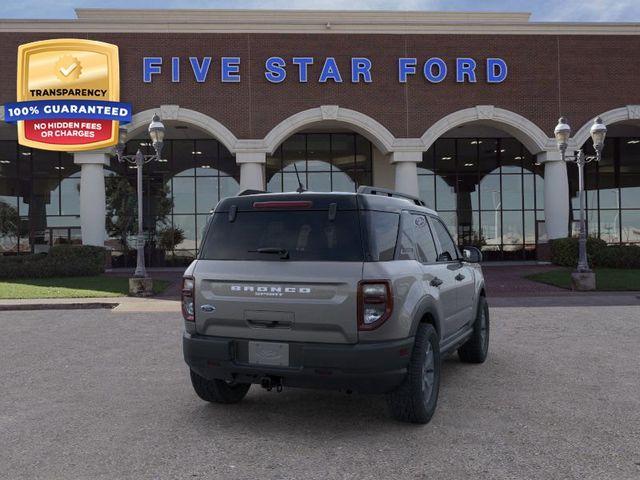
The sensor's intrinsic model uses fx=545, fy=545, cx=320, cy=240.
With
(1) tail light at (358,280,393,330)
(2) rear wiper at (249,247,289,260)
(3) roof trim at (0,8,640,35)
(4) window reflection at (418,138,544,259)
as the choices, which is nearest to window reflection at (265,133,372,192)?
(4) window reflection at (418,138,544,259)

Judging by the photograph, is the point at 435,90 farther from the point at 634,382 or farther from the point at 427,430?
the point at 427,430

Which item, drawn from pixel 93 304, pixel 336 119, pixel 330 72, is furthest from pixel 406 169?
pixel 93 304

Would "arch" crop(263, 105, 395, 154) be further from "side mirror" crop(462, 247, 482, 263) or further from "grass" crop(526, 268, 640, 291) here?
"side mirror" crop(462, 247, 482, 263)

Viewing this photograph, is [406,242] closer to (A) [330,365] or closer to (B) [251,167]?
(A) [330,365]

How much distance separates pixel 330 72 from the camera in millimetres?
23328

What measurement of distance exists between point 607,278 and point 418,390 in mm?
15821

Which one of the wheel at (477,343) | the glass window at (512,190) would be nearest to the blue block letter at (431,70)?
the glass window at (512,190)

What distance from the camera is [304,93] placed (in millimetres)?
23422

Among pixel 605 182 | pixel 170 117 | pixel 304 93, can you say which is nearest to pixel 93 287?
pixel 170 117

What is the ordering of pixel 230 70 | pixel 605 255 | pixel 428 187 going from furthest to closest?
pixel 428 187, pixel 230 70, pixel 605 255

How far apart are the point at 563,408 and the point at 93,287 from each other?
1531cm

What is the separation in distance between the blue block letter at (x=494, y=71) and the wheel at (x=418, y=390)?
2141 cm

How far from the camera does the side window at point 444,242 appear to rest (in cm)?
588

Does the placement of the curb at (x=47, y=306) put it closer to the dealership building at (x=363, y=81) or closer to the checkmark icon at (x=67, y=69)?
the dealership building at (x=363, y=81)
